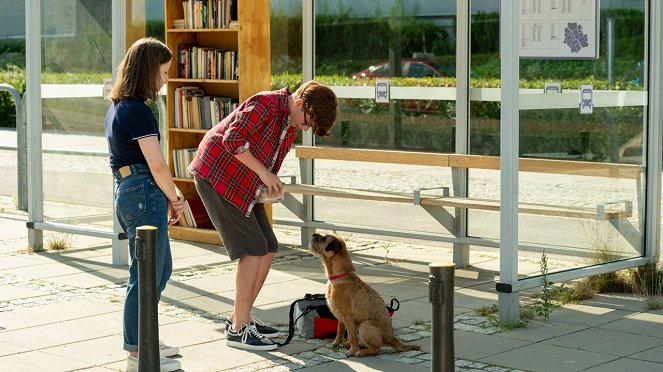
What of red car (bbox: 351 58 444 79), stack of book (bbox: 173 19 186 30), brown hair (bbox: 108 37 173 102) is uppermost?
stack of book (bbox: 173 19 186 30)

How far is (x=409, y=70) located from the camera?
35.9 feet

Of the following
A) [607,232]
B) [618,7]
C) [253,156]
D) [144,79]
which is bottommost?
[607,232]

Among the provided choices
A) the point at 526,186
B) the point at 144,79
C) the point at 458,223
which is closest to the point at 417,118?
the point at 458,223

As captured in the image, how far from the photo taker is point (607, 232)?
8.70 m

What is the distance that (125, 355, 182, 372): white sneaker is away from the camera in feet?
21.2

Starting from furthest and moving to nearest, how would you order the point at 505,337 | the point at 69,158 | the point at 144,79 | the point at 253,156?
the point at 69,158 → the point at 505,337 → the point at 253,156 → the point at 144,79

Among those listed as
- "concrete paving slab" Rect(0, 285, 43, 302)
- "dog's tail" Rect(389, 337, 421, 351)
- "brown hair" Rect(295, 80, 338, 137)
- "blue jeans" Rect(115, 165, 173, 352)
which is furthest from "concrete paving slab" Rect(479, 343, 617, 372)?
"concrete paving slab" Rect(0, 285, 43, 302)

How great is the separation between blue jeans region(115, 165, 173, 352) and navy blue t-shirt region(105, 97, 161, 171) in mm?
98

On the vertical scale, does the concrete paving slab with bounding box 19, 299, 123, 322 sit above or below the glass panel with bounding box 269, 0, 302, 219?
below

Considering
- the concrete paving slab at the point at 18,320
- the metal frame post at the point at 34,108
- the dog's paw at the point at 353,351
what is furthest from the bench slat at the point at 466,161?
the concrete paving slab at the point at 18,320

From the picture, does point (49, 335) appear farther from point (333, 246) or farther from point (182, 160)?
point (182, 160)

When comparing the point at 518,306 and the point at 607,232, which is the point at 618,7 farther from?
the point at 518,306

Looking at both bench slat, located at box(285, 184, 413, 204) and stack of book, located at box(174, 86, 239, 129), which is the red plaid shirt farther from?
stack of book, located at box(174, 86, 239, 129)

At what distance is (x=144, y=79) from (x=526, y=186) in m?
3.36
